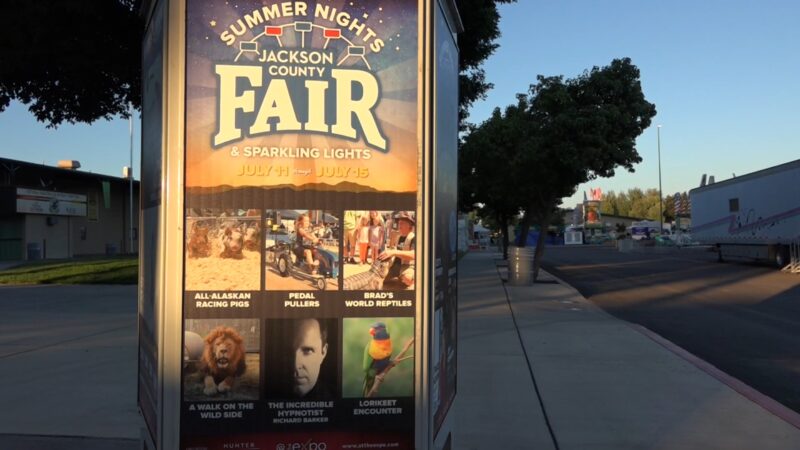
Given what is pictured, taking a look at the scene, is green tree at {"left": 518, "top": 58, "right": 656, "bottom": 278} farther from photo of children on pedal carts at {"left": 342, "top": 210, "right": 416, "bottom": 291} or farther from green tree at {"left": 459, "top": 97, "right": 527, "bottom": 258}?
photo of children on pedal carts at {"left": 342, "top": 210, "right": 416, "bottom": 291}

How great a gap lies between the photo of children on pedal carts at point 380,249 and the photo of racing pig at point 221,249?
0.43 metres

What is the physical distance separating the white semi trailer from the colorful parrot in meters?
28.1

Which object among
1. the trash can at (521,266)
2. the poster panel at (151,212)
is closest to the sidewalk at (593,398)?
the poster panel at (151,212)

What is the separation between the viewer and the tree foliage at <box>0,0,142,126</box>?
35.5 feet

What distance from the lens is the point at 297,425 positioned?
129 inches

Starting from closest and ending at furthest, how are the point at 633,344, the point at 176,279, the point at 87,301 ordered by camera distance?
the point at 176,279
the point at 633,344
the point at 87,301

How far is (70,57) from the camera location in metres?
11.7

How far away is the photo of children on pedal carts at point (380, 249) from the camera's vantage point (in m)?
3.26

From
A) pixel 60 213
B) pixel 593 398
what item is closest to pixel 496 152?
pixel 593 398

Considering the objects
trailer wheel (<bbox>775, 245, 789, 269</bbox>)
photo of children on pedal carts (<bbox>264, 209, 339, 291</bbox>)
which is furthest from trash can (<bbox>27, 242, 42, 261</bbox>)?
photo of children on pedal carts (<bbox>264, 209, 339, 291</bbox>)

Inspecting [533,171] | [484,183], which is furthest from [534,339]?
[484,183]

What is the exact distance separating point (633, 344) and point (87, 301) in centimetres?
1271

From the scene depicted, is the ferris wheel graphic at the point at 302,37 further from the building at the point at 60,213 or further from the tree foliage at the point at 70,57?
the building at the point at 60,213

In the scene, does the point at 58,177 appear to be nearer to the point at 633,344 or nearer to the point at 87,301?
the point at 87,301
